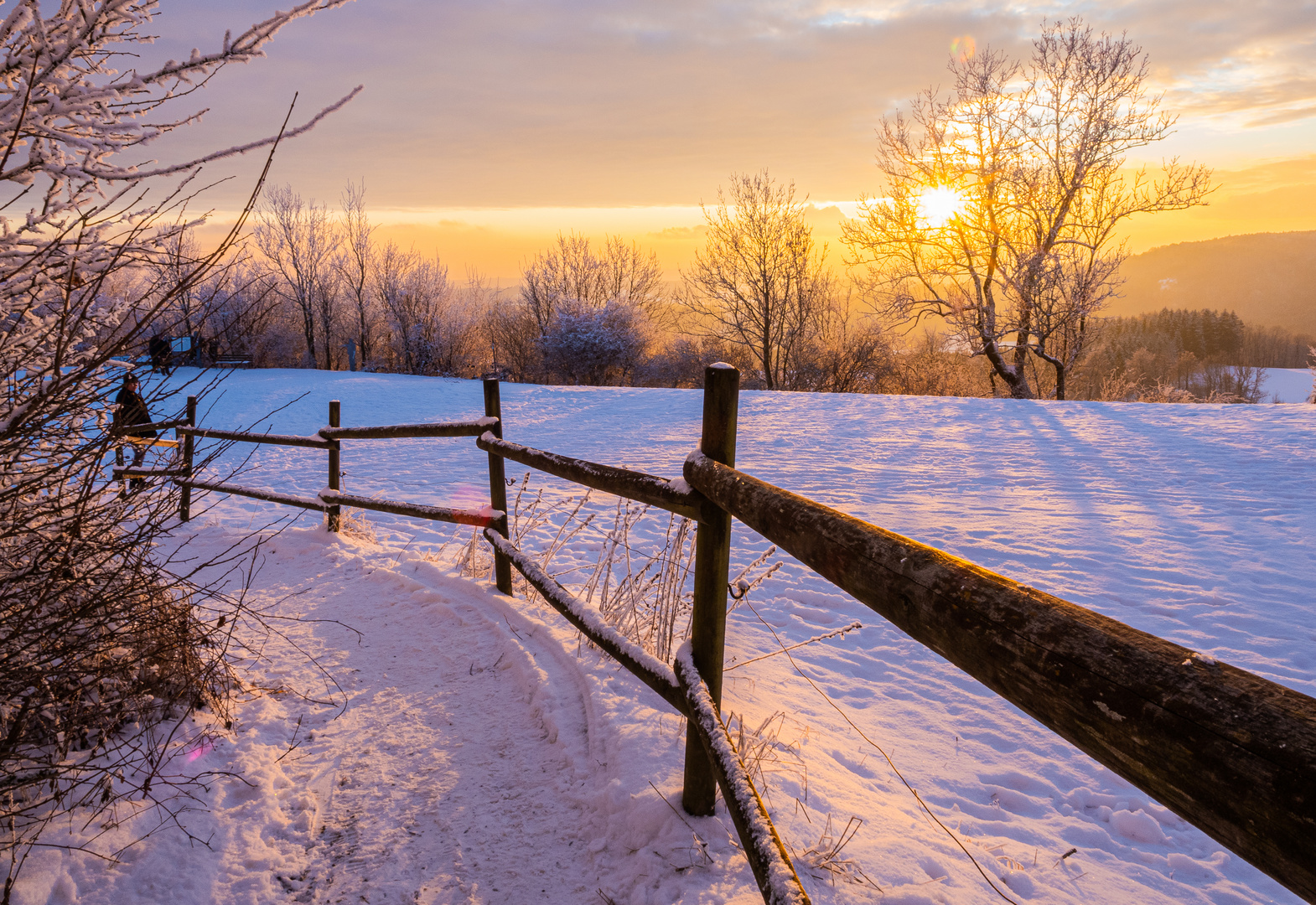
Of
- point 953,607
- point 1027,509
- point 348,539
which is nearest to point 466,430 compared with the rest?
point 348,539

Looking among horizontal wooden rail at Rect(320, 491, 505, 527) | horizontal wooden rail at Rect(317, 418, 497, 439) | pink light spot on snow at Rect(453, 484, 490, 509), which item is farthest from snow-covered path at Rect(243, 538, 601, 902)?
pink light spot on snow at Rect(453, 484, 490, 509)

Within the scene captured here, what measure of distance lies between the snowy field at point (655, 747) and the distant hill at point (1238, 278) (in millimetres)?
148552

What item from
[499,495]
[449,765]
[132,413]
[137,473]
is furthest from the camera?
[499,495]

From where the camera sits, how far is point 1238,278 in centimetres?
14550

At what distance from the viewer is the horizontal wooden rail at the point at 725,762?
1.59m

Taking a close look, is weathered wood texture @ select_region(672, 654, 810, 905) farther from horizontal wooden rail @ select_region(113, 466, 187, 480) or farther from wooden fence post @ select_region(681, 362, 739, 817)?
horizontal wooden rail @ select_region(113, 466, 187, 480)

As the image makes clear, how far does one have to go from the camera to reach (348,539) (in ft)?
19.6

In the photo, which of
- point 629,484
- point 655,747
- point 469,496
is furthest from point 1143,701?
point 469,496

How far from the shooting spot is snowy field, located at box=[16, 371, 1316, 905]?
2182 millimetres

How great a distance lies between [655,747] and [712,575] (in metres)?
0.99

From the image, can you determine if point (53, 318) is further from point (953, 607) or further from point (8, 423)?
point (953, 607)

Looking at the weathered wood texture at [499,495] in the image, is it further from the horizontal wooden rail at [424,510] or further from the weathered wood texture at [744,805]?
the weathered wood texture at [744,805]

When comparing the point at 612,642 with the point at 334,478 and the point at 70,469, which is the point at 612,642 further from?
the point at 334,478

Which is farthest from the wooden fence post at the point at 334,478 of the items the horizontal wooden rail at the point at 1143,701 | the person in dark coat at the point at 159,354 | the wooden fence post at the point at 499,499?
the horizontal wooden rail at the point at 1143,701
